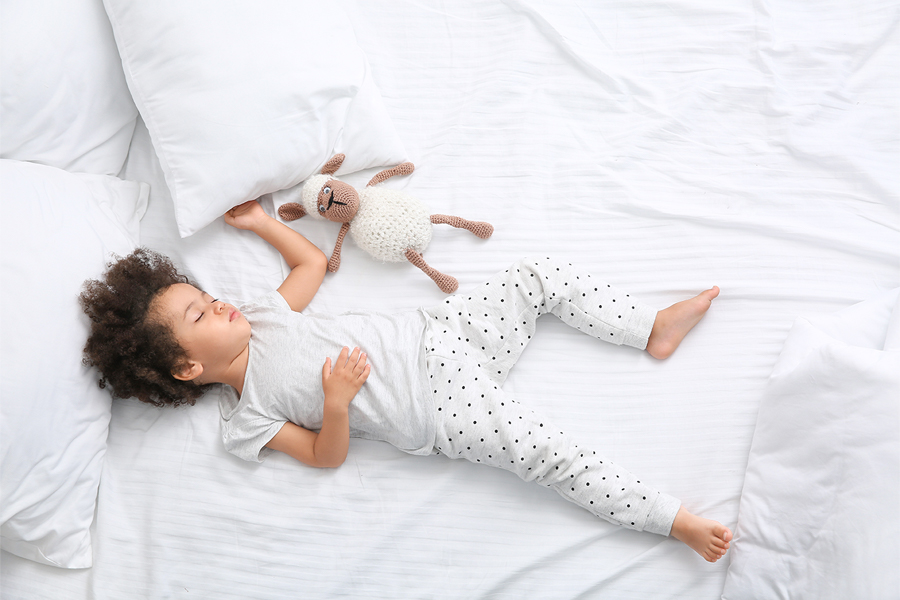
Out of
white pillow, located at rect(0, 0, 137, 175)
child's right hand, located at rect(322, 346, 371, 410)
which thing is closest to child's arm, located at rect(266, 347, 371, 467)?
child's right hand, located at rect(322, 346, 371, 410)

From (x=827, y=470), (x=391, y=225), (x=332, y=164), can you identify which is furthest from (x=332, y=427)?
(x=827, y=470)

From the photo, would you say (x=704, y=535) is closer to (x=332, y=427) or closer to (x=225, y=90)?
(x=332, y=427)

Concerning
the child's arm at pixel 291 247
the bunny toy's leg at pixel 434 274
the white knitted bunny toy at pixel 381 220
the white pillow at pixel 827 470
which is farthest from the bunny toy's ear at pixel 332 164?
the white pillow at pixel 827 470

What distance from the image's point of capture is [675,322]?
102 cm

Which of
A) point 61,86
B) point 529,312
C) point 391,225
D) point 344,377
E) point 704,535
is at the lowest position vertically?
point 704,535

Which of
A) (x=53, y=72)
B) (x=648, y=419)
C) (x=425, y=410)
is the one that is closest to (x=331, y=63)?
(x=53, y=72)

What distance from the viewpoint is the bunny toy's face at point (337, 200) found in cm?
108

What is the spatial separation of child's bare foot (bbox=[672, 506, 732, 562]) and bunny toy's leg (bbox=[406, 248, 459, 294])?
57cm

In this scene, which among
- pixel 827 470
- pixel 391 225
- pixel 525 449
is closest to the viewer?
pixel 827 470

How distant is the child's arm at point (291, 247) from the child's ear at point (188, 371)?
21 cm

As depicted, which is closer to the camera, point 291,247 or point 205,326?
point 205,326

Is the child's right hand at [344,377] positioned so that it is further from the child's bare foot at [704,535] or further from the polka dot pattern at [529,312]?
the child's bare foot at [704,535]

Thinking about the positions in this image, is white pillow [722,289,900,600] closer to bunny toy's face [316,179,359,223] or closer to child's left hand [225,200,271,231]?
bunny toy's face [316,179,359,223]

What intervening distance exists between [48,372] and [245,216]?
43 centimetres
